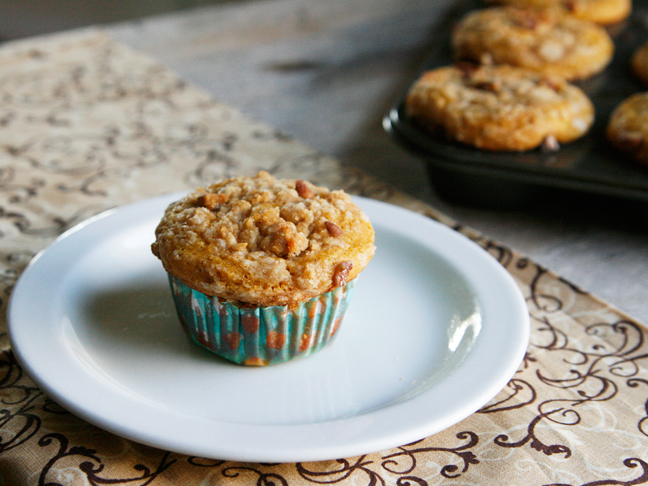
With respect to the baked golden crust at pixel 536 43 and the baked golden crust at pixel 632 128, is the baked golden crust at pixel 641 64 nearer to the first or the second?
the baked golden crust at pixel 536 43

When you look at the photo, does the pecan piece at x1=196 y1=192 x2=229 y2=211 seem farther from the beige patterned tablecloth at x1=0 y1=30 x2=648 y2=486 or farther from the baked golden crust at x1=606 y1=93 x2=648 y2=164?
the baked golden crust at x1=606 y1=93 x2=648 y2=164

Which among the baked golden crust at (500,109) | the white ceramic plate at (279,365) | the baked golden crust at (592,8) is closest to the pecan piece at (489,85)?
the baked golden crust at (500,109)

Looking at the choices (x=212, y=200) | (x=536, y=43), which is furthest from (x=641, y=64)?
(x=212, y=200)

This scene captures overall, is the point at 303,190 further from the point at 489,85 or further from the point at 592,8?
the point at 592,8

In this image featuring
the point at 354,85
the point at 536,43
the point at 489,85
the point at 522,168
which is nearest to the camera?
the point at 522,168

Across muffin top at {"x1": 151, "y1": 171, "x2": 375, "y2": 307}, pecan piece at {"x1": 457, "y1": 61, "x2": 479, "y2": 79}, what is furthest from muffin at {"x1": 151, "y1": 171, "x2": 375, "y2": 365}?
pecan piece at {"x1": 457, "y1": 61, "x2": 479, "y2": 79}

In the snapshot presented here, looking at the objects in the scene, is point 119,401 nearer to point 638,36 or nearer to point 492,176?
point 492,176

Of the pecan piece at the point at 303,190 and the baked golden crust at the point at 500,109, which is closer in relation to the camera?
the pecan piece at the point at 303,190
